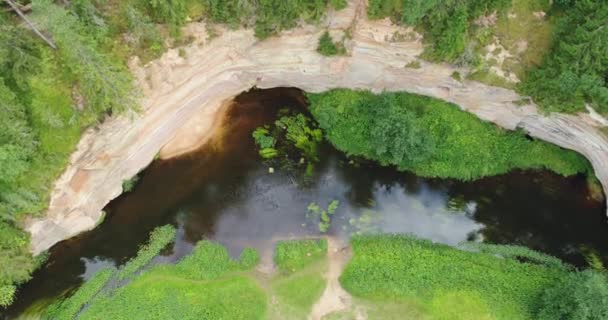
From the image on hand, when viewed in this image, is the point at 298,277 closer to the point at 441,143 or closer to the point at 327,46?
the point at 441,143

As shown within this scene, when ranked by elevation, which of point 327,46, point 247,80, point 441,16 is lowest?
point 247,80

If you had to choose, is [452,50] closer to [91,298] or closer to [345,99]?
[345,99]

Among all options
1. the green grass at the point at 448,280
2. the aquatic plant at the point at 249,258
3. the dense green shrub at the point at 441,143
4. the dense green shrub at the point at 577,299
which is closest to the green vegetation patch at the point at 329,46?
the dense green shrub at the point at 441,143

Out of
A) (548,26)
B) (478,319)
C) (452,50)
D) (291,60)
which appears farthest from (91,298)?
(548,26)

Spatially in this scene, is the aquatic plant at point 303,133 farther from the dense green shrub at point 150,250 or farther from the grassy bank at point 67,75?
the dense green shrub at point 150,250

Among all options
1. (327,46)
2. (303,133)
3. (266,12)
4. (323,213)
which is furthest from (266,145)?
(266,12)

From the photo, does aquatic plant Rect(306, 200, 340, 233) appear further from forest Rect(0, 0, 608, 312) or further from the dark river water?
forest Rect(0, 0, 608, 312)

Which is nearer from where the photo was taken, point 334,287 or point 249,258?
point 334,287

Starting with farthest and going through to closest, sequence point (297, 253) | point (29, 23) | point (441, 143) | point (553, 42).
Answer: point (441, 143)
point (297, 253)
point (553, 42)
point (29, 23)
